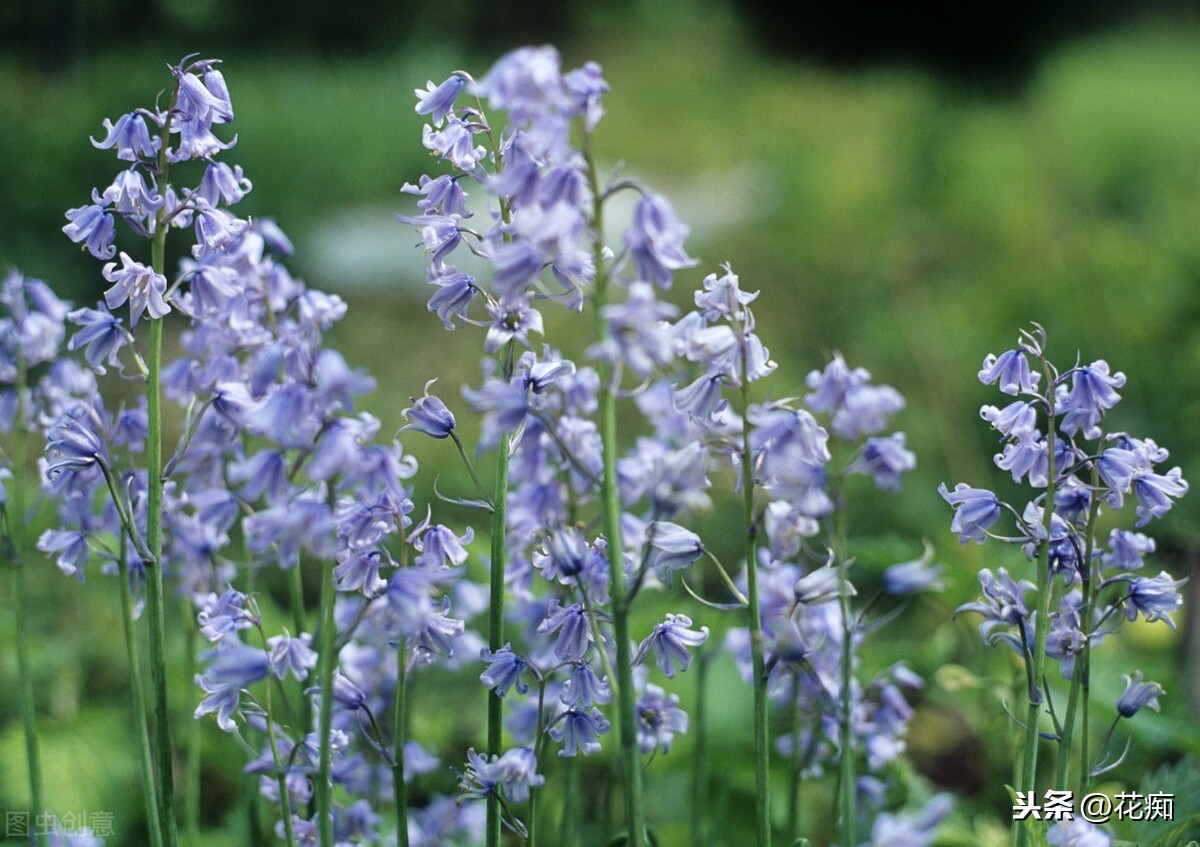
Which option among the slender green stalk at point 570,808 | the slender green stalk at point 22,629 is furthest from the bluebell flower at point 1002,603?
the slender green stalk at point 22,629

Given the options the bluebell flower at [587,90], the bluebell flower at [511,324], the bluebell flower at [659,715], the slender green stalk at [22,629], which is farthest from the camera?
the slender green stalk at [22,629]

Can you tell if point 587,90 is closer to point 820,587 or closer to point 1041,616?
point 820,587

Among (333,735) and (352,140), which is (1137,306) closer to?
(333,735)

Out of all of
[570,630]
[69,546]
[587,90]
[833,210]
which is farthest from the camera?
[833,210]

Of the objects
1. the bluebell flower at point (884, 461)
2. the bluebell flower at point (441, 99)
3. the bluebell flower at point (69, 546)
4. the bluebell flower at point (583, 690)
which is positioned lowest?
the bluebell flower at point (583, 690)

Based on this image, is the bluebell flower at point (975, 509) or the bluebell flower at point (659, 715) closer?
the bluebell flower at point (975, 509)

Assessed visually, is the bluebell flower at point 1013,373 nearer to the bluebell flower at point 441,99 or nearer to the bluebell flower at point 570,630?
the bluebell flower at point 570,630

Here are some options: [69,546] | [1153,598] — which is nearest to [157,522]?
[69,546]

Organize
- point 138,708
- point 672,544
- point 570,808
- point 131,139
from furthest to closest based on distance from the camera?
point 570,808 < point 138,708 < point 131,139 < point 672,544
